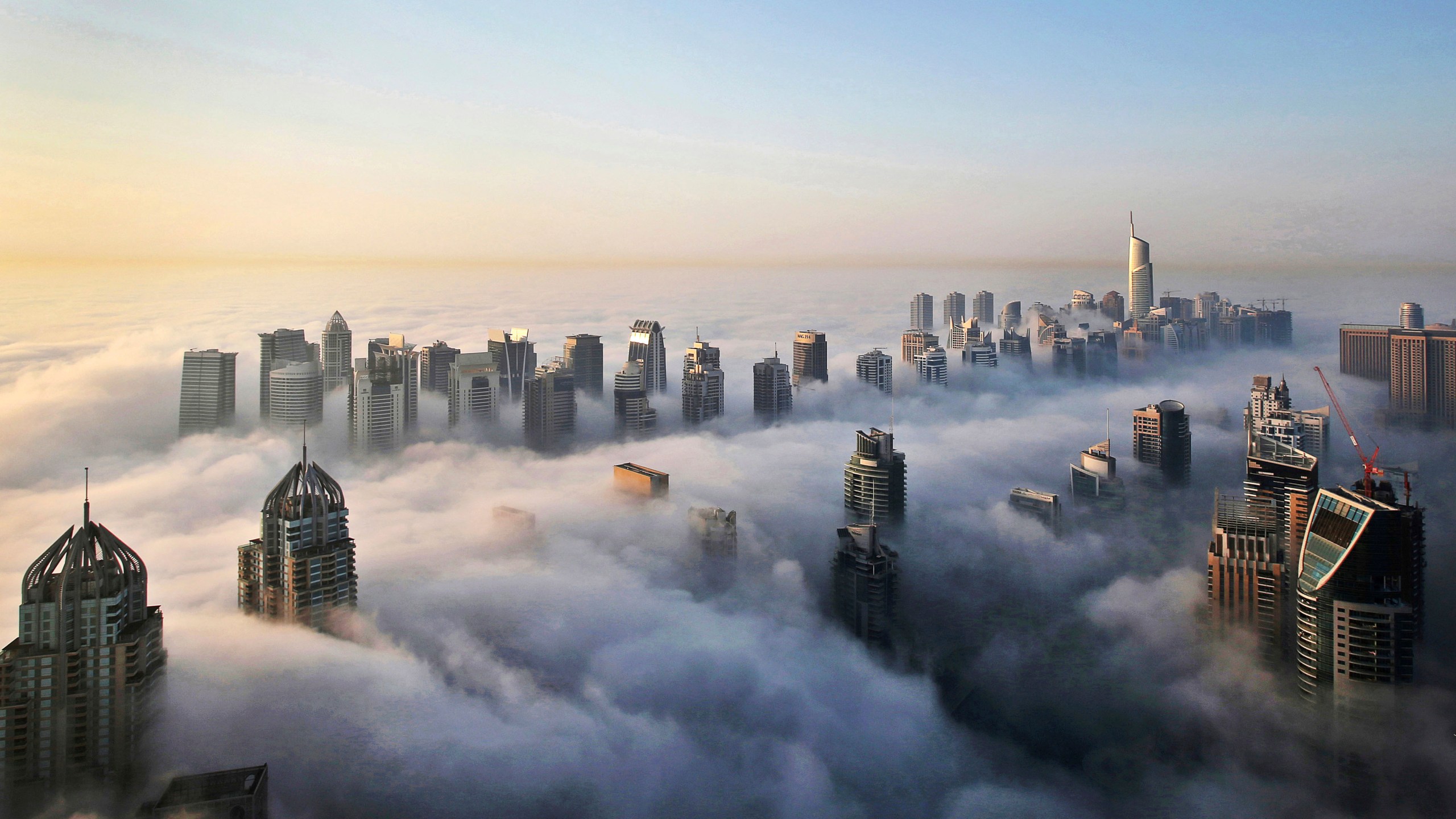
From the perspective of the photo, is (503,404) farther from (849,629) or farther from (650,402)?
(849,629)

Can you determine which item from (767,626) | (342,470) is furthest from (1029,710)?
(342,470)

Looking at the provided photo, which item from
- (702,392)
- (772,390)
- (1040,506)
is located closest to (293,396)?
(702,392)

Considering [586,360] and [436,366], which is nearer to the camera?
[436,366]

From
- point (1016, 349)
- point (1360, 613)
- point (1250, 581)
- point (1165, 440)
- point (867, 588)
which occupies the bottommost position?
point (867, 588)

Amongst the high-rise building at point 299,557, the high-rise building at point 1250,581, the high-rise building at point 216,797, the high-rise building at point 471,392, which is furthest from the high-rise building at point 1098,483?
the high-rise building at point 216,797

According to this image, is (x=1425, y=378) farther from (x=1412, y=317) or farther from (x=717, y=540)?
(x=717, y=540)

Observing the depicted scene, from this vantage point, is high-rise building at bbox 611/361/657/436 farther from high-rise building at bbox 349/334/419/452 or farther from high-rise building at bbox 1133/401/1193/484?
high-rise building at bbox 1133/401/1193/484
